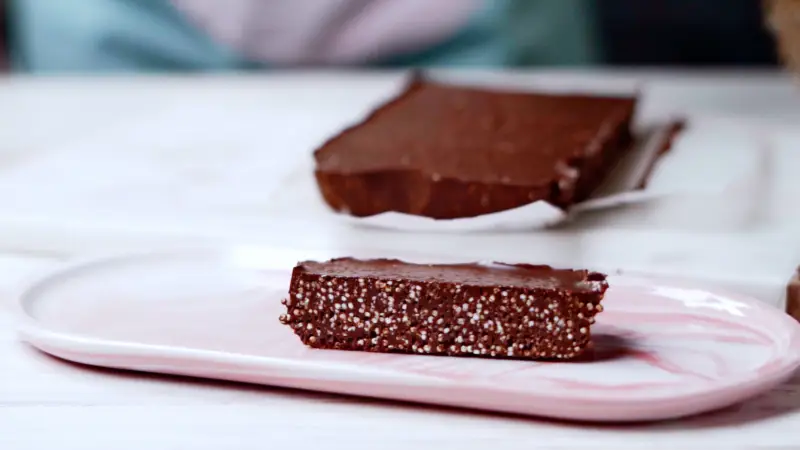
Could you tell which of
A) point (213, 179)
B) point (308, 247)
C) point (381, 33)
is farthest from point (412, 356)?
point (381, 33)

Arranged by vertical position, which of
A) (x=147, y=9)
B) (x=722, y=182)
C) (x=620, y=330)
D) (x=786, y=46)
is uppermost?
(x=147, y=9)

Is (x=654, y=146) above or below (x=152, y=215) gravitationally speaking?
above

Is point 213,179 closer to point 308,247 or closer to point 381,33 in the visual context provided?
point 308,247

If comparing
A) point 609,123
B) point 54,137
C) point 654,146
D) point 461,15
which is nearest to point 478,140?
point 609,123

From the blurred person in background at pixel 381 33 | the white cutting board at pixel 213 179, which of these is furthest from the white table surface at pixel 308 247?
the blurred person in background at pixel 381 33

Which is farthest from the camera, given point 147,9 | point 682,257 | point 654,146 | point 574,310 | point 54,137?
point 147,9

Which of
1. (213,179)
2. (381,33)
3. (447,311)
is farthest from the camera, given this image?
(381,33)

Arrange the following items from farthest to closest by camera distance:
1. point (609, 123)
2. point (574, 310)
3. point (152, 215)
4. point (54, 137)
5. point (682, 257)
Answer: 1. point (54, 137)
2. point (609, 123)
3. point (152, 215)
4. point (682, 257)
5. point (574, 310)

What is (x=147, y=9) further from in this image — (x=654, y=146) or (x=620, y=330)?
(x=620, y=330)
